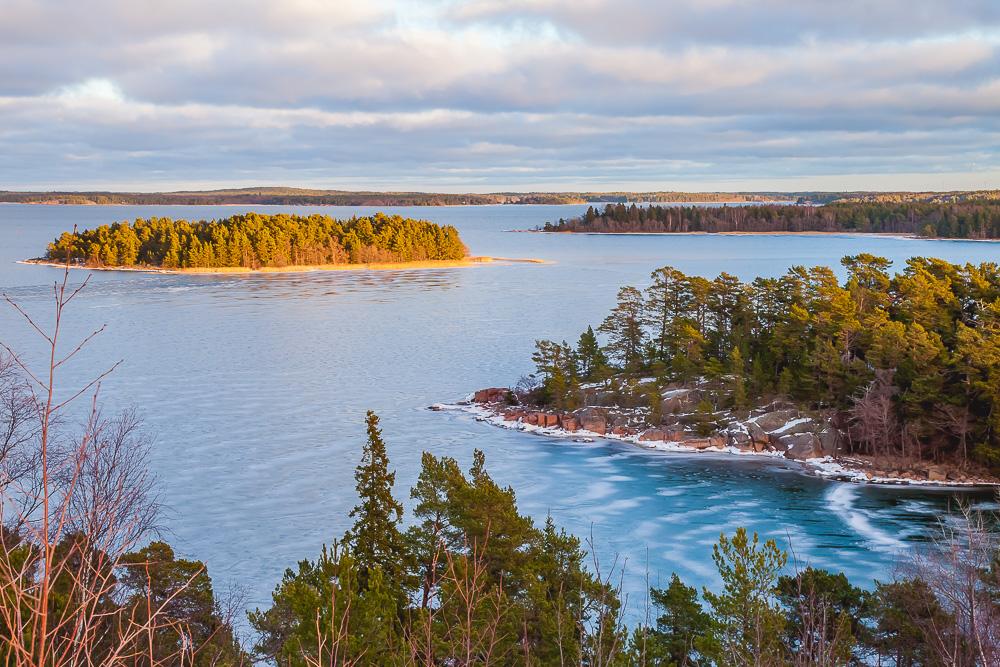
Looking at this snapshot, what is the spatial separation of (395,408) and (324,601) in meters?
26.2

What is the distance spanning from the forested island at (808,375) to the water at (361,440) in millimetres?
2197

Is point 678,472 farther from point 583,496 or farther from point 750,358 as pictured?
point 750,358

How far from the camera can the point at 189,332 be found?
59.4 metres

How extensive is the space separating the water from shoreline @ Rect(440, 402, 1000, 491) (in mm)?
721

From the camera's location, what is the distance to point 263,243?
367ft

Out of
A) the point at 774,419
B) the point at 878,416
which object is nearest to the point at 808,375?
the point at 774,419

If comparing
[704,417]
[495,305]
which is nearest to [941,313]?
[704,417]

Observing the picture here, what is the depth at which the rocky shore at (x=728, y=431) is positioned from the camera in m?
32.2

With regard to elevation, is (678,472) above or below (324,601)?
below

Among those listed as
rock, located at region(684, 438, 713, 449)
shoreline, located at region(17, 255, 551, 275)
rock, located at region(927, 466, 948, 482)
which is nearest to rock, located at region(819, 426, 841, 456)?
rock, located at region(927, 466, 948, 482)

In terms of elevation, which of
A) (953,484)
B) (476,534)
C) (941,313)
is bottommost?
(953,484)

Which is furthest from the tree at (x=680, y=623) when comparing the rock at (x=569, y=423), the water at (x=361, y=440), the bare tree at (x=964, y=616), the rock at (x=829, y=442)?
the rock at (x=569, y=423)

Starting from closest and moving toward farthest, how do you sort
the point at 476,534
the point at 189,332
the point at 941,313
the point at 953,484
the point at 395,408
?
the point at 476,534 < the point at 953,484 < the point at 941,313 < the point at 395,408 < the point at 189,332

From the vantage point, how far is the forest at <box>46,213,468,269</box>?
110000mm
